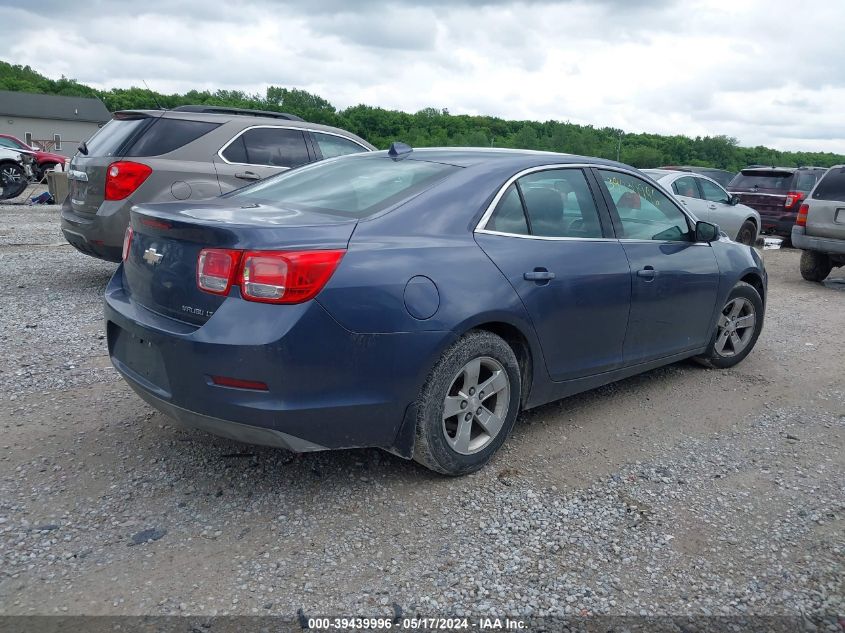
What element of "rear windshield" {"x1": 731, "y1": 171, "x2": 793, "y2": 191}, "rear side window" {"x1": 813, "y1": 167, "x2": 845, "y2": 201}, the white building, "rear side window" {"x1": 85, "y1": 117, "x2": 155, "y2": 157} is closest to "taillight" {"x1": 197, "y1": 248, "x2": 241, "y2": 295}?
"rear side window" {"x1": 85, "y1": 117, "x2": 155, "y2": 157}

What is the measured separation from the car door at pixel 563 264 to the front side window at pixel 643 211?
0.69 feet

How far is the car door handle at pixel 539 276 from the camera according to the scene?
3725 millimetres

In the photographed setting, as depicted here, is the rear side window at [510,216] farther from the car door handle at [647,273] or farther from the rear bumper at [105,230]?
the rear bumper at [105,230]

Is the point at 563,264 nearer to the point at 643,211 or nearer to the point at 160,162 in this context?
the point at 643,211

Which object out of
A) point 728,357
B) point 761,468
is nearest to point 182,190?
point 728,357

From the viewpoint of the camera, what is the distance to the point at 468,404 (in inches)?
140

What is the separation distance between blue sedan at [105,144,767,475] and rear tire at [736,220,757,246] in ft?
31.8

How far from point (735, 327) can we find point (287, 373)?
13.0 feet

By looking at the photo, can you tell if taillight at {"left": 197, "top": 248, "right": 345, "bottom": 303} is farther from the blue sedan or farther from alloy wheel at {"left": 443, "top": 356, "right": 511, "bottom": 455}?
alloy wheel at {"left": 443, "top": 356, "right": 511, "bottom": 455}

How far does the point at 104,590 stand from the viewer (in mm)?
2645

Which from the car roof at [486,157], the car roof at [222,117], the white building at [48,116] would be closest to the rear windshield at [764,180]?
the car roof at [222,117]

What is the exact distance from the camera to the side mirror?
5043 millimetres

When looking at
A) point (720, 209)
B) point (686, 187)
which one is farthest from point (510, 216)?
point (720, 209)

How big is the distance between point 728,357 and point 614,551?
3.07 meters
